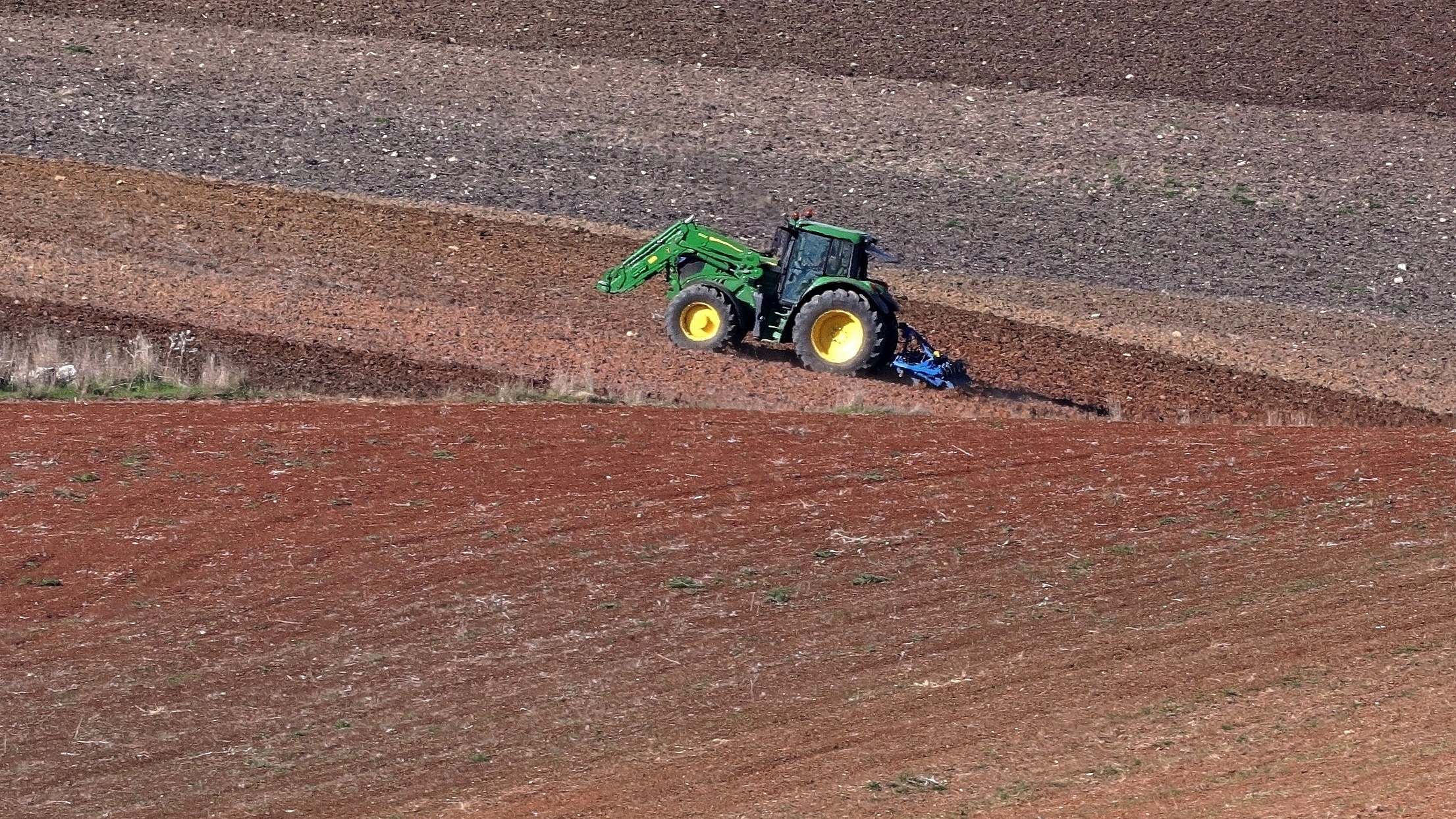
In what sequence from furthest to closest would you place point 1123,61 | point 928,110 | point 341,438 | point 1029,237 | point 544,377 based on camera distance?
point 1123,61
point 928,110
point 1029,237
point 544,377
point 341,438

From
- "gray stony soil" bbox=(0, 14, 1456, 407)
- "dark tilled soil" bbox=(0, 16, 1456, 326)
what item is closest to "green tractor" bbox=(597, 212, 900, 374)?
"gray stony soil" bbox=(0, 14, 1456, 407)

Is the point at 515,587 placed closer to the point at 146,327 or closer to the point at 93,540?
the point at 93,540

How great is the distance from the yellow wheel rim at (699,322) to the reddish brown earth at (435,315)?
14.1 inches

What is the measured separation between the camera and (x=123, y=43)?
32125mm

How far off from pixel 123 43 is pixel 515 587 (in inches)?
957

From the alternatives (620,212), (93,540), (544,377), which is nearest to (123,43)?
(620,212)

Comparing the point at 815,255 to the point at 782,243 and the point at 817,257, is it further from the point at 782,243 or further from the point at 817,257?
the point at 782,243

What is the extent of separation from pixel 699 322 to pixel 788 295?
3.96 ft

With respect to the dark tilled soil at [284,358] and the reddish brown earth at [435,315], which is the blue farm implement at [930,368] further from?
the dark tilled soil at [284,358]

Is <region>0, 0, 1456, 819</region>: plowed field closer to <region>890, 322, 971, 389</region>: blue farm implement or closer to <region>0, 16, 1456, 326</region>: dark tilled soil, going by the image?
<region>0, 16, 1456, 326</region>: dark tilled soil

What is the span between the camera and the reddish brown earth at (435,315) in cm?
1872

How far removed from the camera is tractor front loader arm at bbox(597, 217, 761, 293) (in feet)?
65.7

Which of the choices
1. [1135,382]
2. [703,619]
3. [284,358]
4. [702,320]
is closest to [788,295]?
[702,320]

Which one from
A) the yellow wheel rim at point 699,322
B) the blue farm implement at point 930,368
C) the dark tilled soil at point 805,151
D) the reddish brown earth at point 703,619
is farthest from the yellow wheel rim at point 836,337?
the dark tilled soil at point 805,151
